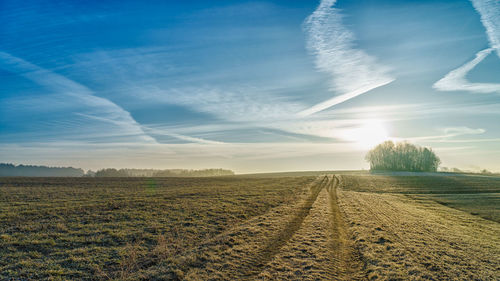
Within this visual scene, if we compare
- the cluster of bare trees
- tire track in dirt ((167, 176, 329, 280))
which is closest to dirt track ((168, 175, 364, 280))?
tire track in dirt ((167, 176, 329, 280))

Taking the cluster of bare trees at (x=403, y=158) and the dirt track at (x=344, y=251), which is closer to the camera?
the dirt track at (x=344, y=251)

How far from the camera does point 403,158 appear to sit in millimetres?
133500

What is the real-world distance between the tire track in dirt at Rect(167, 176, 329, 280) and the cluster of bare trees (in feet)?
449

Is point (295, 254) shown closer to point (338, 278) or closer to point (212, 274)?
point (338, 278)

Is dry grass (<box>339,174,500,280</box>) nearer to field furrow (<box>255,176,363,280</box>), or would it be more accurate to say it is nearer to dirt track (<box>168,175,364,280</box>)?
field furrow (<box>255,176,363,280</box>)

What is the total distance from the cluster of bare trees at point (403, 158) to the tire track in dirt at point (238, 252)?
137 metres

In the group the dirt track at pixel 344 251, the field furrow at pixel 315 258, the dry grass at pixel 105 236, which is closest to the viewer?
the field furrow at pixel 315 258

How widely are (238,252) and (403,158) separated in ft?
485

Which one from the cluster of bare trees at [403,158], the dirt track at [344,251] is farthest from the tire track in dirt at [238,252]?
the cluster of bare trees at [403,158]

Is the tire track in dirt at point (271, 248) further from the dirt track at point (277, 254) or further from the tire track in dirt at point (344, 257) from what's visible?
the tire track in dirt at point (344, 257)

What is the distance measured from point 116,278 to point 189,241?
16.9 ft

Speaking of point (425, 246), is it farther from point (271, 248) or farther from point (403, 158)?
point (403, 158)

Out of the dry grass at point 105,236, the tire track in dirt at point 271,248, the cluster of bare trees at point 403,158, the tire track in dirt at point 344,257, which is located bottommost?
the tire track in dirt at point 344,257

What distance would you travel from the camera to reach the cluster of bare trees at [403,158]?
129375 mm
